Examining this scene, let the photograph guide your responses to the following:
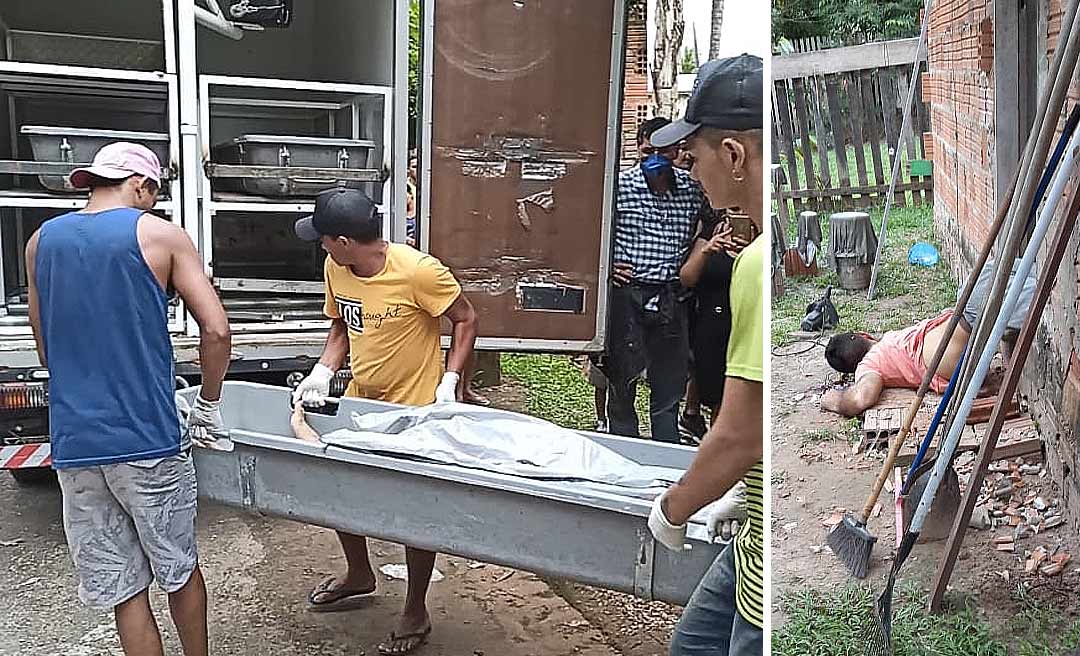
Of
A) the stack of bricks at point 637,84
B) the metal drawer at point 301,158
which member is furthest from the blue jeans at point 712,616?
the stack of bricks at point 637,84

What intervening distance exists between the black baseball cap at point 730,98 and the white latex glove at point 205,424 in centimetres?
123

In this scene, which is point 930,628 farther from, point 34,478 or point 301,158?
point 34,478

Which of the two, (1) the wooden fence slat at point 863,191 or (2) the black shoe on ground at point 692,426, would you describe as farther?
(2) the black shoe on ground at point 692,426

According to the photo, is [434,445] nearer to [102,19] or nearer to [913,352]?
[913,352]

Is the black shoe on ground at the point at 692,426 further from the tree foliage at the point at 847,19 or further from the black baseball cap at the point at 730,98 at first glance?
the black baseball cap at the point at 730,98

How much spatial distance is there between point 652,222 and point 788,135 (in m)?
0.99

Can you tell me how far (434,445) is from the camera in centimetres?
214

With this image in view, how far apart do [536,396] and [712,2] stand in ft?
7.70

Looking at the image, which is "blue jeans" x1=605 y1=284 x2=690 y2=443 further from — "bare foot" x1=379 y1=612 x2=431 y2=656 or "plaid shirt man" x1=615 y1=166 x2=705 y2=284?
"bare foot" x1=379 y1=612 x2=431 y2=656

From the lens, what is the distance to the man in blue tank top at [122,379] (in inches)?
83.1

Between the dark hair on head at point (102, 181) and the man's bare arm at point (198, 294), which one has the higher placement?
the dark hair on head at point (102, 181)

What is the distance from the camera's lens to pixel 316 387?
8.81 ft

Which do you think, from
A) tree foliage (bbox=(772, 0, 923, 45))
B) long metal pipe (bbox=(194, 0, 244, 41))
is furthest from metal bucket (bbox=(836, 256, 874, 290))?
long metal pipe (bbox=(194, 0, 244, 41))

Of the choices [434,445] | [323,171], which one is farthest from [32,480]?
[434,445]
